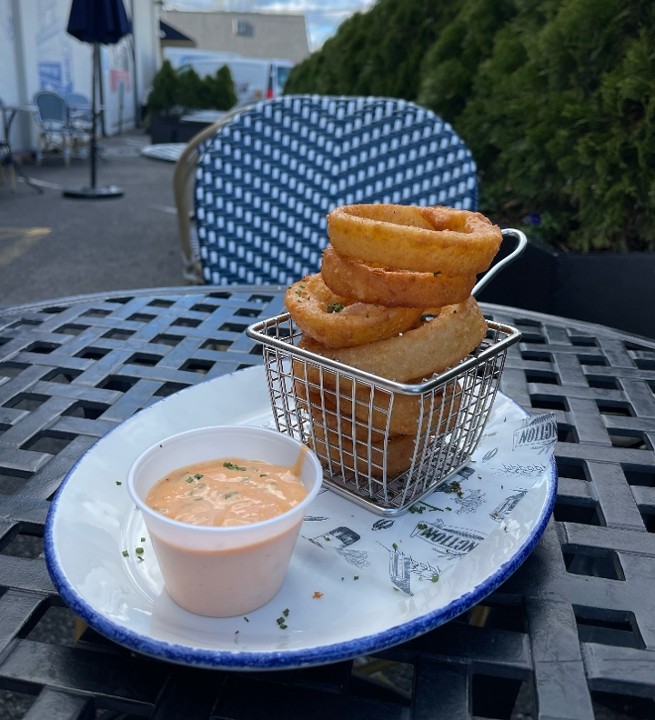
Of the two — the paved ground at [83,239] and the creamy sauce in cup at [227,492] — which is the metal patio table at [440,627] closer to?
the creamy sauce in cup at [227,492]

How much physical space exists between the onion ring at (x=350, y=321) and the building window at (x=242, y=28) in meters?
57.6

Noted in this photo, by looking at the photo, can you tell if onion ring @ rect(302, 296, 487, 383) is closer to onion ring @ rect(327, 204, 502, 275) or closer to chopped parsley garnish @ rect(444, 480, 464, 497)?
onion ring @ rect(327, 204, 502, 275)

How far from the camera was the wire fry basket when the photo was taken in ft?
3.43

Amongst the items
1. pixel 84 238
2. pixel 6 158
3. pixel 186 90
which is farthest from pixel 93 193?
pixel 186 90

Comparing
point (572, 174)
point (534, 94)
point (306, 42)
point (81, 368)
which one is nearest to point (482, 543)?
point (81, 368)

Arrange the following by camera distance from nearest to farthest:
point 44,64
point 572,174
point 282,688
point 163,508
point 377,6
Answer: point 282,688
point 163,508
point 572,174
point 377,6
point 44,64

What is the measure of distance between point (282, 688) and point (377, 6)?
541cm

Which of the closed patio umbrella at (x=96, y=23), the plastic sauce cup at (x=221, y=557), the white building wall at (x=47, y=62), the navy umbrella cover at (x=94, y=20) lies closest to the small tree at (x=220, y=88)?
Result: the white building wall at (x=47, y=62)

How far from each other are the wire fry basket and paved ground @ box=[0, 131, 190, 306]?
4.81 m

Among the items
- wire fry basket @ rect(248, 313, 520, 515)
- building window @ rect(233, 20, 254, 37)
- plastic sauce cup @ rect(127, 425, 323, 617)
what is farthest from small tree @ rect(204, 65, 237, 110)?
building window @ rect(233, 20, 254, 37)

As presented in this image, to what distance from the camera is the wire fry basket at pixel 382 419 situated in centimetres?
104

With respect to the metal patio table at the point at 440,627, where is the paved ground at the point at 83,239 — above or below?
below

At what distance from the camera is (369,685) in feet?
4.91

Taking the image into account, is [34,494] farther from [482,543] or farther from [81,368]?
[482,543]
